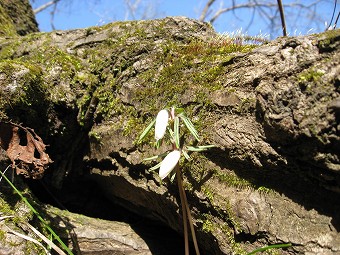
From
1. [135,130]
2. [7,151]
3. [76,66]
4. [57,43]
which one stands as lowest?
[7,151]

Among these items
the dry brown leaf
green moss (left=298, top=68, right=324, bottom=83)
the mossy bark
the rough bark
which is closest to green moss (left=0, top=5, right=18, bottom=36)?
the mossy bark

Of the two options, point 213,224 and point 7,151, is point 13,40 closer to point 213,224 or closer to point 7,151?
point 7,151

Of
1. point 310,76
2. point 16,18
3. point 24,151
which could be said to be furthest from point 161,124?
point 16,18

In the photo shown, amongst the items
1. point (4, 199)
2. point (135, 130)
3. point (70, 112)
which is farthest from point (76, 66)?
point (4, 199)

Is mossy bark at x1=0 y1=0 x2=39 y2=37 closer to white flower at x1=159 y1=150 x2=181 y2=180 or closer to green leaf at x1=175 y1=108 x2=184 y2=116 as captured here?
green leaf at x1=175 y1=108 x2=184 y2=116

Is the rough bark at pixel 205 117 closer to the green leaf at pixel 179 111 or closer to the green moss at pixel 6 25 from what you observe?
the green leaf at pixel 179 111

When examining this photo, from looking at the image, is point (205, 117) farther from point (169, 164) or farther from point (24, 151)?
point (24, 151)

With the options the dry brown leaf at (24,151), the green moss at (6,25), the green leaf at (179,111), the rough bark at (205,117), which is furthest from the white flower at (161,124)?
the green moss at (6,25)
